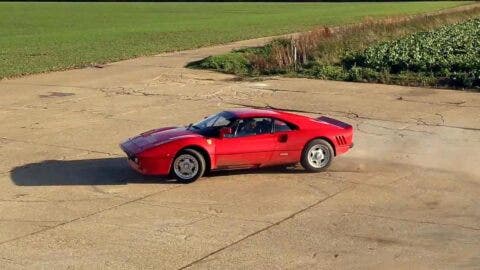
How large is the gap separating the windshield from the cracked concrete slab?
2.37 ft

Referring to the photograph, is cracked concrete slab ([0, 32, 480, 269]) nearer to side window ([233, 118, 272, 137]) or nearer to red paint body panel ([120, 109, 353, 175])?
red paint body panel ([120, 109, 353, 175])

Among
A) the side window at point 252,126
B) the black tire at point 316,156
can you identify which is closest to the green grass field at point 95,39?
the side window at point 252,126

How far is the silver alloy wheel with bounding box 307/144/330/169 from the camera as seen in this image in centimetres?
1312

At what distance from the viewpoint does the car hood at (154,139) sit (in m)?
12.6

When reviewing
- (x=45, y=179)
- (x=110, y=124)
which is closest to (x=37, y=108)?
(x=110, y=124)

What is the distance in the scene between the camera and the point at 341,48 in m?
30.8

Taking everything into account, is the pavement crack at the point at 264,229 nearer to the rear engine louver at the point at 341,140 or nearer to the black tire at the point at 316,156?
the black tire at the point at 316,156

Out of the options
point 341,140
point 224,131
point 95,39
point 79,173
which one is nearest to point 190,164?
point 224,131

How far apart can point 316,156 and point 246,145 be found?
1.18m

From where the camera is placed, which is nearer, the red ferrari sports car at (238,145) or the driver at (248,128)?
the red ferrari sports car at (238,145)

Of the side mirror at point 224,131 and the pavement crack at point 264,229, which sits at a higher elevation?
the side mirror at point 224,131

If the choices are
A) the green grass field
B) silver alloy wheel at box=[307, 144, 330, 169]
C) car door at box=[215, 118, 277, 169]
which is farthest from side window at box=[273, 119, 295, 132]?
the green grass field

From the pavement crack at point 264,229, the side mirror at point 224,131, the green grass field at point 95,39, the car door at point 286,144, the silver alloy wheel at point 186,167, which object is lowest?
the pavement crack at point 264,229

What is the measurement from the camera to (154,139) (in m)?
12.9
